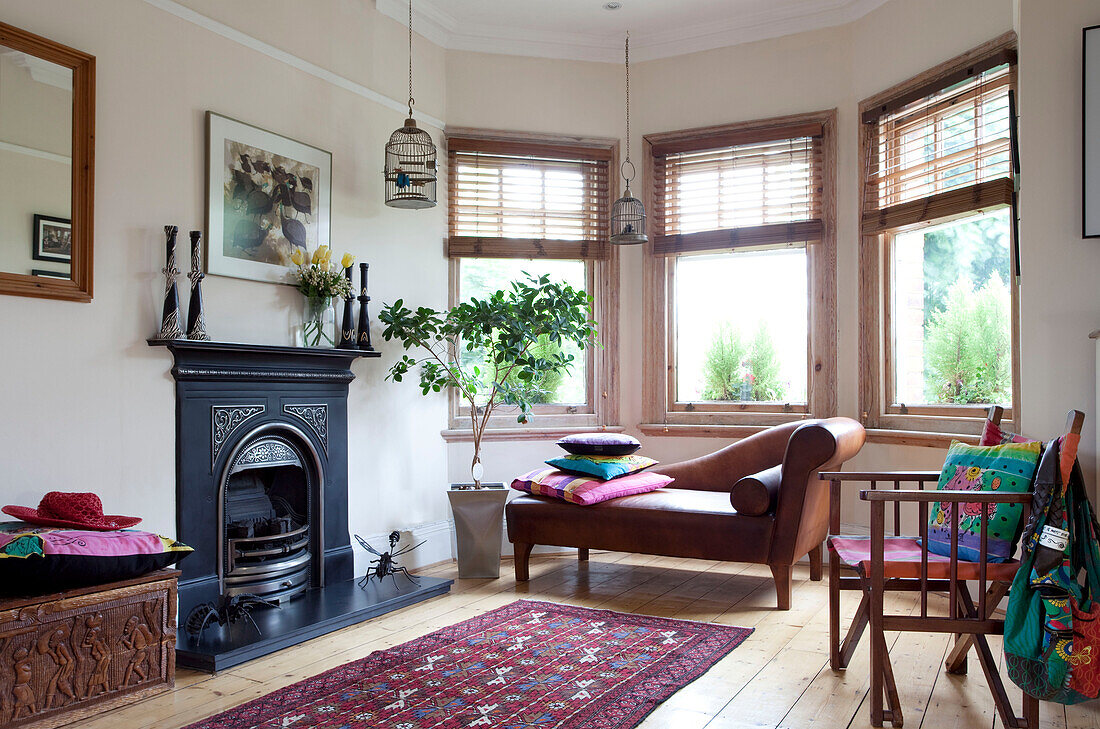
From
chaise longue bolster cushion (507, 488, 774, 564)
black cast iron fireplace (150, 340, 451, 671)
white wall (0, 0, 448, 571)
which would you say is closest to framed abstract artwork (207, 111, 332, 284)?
white wall (0, 0, 448, 571)

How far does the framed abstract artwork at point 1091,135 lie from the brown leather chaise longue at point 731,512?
1.24m

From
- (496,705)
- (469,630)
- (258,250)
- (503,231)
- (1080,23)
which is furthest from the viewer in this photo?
(503,231)

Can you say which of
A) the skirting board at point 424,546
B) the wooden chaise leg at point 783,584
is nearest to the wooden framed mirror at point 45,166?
the skirting board at point 424,546

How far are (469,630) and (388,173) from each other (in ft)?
7.59

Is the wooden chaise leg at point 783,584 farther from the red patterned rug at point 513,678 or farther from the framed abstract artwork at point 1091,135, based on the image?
the framed abstract artwork at point 1091,135

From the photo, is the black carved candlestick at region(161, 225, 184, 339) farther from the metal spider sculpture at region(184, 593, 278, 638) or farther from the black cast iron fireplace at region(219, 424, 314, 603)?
the metal spider sculpture at region(184, 593, 278, 638)

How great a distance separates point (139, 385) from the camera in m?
3.23

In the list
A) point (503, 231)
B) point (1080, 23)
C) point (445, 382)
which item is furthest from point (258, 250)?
point (1080, 23)

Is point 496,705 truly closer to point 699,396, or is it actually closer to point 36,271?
point 36,271

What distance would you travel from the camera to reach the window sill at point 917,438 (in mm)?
4051

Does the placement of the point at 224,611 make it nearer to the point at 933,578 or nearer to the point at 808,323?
the point at 933,578

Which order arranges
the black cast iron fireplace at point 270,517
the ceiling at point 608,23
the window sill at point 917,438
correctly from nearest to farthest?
1. the black cast iron fireplace at point 270,517
2. the window sill at point 917,438
3. the ceiling at point 608,23

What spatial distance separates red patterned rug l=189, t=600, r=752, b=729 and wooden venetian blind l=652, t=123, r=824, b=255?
249 cm

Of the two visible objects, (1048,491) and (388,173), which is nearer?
(1048,491)
